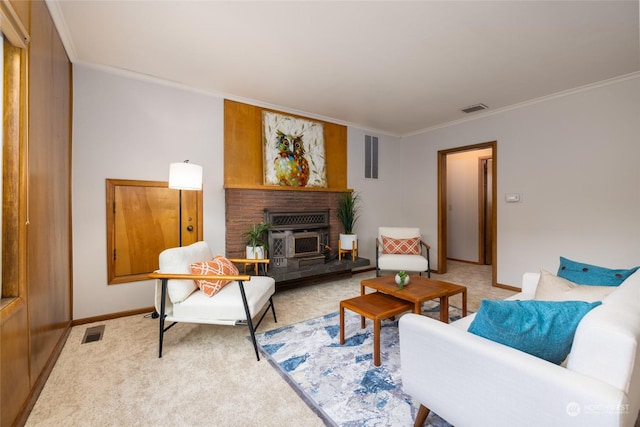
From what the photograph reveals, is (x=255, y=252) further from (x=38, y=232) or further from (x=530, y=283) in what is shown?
(x=530, y=283)

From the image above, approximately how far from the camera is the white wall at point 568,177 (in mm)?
3199

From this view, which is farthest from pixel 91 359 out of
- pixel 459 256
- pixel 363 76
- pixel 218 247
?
pixel 459 256

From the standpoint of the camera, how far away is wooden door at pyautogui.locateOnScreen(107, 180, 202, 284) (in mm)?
3045

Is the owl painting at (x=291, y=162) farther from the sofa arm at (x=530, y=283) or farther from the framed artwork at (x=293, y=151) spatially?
the sofa arm at (x=530, y=283)

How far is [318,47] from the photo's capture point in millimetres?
2592

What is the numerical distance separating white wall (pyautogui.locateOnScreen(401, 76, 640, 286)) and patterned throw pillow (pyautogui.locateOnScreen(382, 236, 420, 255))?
3.88ft

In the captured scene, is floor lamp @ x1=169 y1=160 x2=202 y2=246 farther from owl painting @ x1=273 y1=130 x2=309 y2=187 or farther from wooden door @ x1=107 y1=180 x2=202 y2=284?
owl painting @ x1=273 y1=130 x2=309 y2=187

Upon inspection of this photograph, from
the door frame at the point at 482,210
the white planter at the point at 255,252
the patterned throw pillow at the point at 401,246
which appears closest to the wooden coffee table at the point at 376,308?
the white planter at the point at 255,252

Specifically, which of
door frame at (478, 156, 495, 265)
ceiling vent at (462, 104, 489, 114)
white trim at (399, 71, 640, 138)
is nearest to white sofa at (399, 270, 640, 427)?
white trim at (399, 71, 640, 138)

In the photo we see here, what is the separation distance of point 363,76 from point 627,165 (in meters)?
3.10

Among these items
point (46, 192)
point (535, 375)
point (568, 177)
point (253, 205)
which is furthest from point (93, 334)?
point (568, 177)

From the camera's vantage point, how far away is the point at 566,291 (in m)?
1.68

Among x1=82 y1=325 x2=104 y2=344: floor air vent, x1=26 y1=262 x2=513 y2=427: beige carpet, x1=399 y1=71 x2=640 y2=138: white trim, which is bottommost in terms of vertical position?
x1=26 y1=262 x2=513 y2=427: beige carpet

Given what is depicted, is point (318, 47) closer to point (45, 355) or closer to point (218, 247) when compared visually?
point (218, 247)
